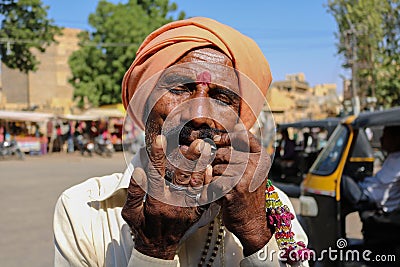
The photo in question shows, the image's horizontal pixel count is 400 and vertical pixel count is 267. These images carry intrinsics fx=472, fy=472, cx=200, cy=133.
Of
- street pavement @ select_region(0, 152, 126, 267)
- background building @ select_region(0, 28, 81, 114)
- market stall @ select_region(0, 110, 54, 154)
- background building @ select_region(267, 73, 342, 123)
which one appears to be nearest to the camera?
street pavement @ select_region(0, 152, 126, 267)

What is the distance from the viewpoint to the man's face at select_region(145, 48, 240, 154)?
3.95 feet

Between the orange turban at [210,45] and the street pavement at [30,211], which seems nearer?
the orange turban at [210,45]

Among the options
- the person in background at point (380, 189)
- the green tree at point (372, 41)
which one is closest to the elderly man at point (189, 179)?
the person in background at point (380, 189)

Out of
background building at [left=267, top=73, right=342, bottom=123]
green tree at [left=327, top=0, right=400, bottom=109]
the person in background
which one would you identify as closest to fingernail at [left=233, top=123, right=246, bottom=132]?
the person in background

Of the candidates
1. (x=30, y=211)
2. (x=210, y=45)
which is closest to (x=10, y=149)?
(x=30, y=211)

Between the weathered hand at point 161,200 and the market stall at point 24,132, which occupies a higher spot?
the weathered hand at point 161,200

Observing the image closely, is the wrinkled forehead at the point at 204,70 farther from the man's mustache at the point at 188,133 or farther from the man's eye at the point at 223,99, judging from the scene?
the man's mustache at the point at 188,133

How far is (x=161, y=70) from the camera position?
4.36 feet

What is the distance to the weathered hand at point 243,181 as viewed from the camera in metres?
1.08

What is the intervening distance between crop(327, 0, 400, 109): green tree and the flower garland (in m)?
19.9

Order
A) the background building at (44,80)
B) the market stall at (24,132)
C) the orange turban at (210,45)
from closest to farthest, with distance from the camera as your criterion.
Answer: the orange turban at (210,45), the market stall at (24,132), the background building at (44,80)

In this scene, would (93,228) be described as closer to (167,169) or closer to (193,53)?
(167,169)

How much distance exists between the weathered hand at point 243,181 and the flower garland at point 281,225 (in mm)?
49

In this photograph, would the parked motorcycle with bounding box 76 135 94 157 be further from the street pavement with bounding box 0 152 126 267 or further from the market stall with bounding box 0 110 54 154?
the street pavement with bounding box 0 152 126 267
